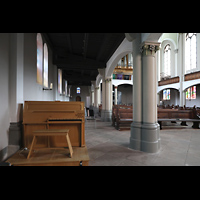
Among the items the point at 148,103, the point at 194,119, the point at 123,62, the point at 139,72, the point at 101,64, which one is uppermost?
the point at 123,62

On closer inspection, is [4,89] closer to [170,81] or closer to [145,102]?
[145,102]

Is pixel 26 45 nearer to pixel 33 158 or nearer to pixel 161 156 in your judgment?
pixel 33 158

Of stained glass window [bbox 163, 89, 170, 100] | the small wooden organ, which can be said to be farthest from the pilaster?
stained glass window [bbox 163, 89, 170, 100]

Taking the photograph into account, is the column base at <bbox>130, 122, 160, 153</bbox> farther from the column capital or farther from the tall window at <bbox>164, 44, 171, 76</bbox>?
the tall window at <bbox>164, 44, 171, 76</bbox>

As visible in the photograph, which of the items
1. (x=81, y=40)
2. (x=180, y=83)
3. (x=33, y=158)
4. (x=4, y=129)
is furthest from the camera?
(x=180, y=83)

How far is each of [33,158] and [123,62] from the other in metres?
18.5

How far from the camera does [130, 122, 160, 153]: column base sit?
3.61m

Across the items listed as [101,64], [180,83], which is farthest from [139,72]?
[180,83]

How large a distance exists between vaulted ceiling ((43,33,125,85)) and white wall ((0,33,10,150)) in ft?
11.5

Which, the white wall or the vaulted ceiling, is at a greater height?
the vaulted ceiling

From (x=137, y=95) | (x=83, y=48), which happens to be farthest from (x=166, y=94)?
(x=137, y=95)

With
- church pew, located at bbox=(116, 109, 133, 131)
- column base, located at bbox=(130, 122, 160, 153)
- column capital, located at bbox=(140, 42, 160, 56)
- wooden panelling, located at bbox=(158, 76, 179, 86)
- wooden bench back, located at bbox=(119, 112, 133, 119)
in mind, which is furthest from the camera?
wooden panelling, located at bbox=(158, 76, 179, 86)

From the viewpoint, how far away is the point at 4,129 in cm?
310

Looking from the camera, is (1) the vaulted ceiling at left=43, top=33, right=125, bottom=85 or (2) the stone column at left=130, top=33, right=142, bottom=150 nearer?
(2) the stone column at left=130, top=33, right=142, bottom=150
